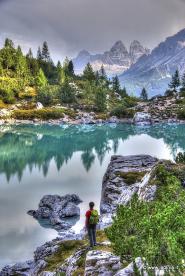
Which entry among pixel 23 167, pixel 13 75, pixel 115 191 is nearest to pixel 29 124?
pixel 13 75

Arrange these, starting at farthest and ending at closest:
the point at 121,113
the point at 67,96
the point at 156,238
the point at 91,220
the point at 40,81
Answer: the point at 40,81 < the point at 67,96 < the point at 121,113 < the point at 91,220 < the point at 156,238

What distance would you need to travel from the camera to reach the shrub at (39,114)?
132 m

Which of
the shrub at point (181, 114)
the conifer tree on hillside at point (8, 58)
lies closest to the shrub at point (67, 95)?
the conifer tree on hillside at point (8, 58)

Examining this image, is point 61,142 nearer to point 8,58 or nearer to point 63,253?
point 63,253

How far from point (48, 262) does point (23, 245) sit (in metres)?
7.12

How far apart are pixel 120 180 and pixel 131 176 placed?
4.17 feet

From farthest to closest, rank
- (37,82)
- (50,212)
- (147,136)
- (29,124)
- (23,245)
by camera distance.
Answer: (37,82) < (29,124) < (147,136) < (50,212) < (23,245)

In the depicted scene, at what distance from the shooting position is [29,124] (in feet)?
411

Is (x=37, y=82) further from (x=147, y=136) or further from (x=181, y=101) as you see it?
(x=147, y=136)

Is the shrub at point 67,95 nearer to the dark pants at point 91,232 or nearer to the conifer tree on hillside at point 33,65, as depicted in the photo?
the conifer tree on hillside at point 33,65

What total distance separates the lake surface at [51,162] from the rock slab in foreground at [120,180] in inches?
99.6

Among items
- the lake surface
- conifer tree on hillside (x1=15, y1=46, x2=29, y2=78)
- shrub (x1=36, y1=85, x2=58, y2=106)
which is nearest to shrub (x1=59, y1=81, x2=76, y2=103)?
shrub (x1=36, y1=85, x2=58, y2=106)

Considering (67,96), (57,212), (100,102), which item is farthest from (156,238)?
(67,96)

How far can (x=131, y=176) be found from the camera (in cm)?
3872
